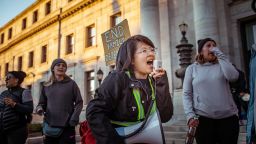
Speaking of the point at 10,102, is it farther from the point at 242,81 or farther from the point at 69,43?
the point at 69,43

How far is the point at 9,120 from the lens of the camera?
13.9 feet

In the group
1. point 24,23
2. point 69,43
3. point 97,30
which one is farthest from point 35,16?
point 97,30

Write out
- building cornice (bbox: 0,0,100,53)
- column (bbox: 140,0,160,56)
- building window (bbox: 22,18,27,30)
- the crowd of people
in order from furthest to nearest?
1. building window (bbox: 22,18,27,30)
2. building cornice (bbox: 0,0,100,53)
3. column (bbox: 140,0,160,56)
4. the crowd of people

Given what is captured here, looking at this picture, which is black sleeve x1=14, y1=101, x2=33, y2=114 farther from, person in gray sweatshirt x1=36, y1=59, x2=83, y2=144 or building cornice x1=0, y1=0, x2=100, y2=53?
building cornice x1=0, y1=0, x2=100, y2=53

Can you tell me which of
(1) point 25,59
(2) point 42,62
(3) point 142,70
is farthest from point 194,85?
(1) point 25,59

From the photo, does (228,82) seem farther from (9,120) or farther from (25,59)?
(25,59)

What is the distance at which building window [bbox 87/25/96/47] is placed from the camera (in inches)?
831

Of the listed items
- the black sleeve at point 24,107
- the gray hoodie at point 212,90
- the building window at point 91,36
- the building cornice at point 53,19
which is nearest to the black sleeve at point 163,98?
the gray hoodie at point 212,90

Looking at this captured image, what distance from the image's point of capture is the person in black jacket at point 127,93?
71.9 inches

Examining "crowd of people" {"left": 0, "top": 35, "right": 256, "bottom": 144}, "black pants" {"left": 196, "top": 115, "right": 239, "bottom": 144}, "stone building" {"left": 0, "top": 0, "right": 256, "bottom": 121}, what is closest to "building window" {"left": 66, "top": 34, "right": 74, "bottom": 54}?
"stone building" {"left": 0, "top": 0, "right": 256, "bottom": 121}

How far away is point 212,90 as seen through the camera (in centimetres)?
342

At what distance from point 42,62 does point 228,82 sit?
986 inches

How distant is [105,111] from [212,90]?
1944mm

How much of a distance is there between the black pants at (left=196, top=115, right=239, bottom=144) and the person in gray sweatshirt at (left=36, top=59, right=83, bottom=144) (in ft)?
5.73
